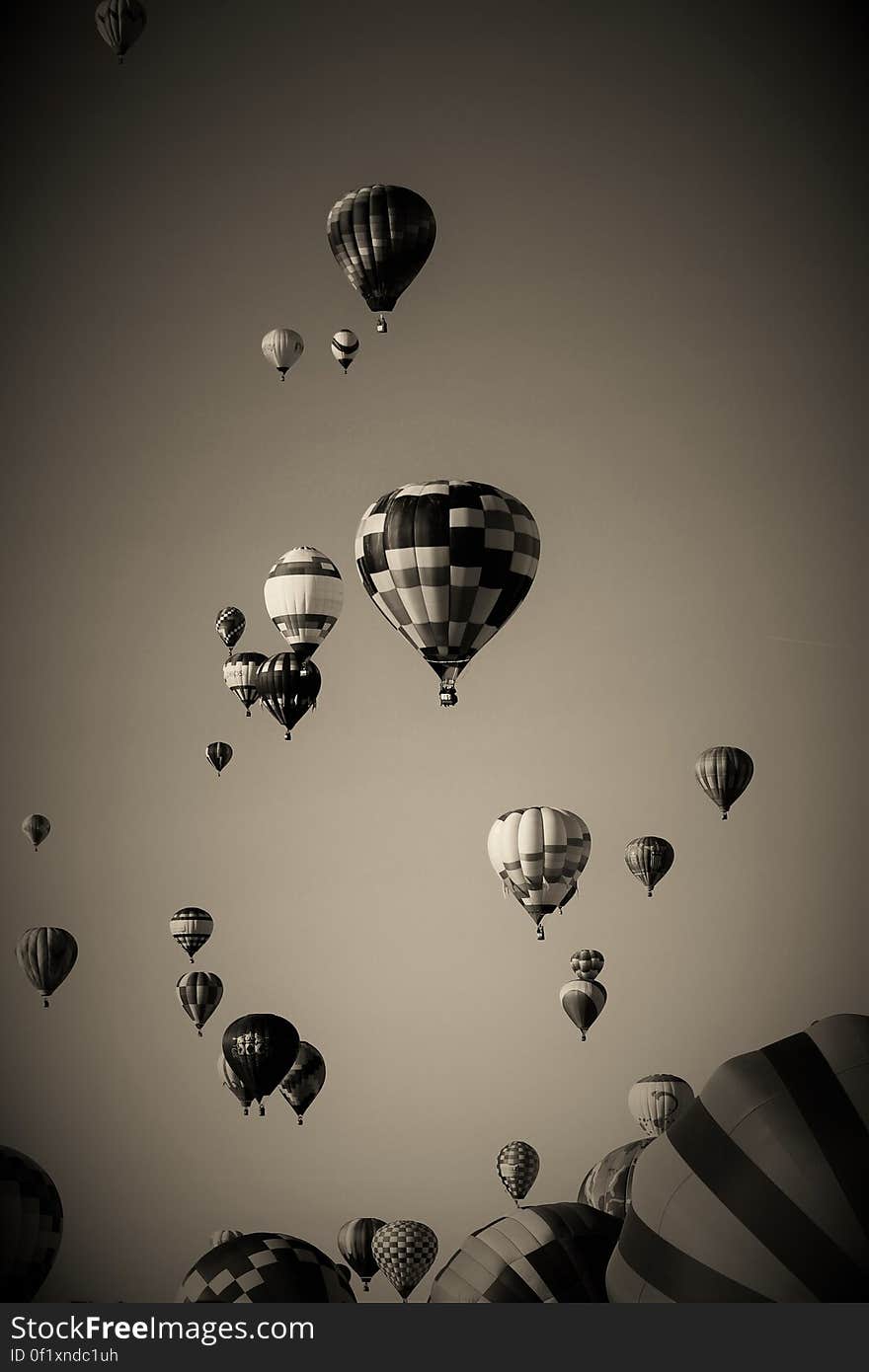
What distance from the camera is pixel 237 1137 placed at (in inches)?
951

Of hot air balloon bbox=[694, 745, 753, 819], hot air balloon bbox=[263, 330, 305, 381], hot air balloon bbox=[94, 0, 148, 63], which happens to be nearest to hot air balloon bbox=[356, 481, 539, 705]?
hot air balloon bbox=[94, 0, 148, 63]

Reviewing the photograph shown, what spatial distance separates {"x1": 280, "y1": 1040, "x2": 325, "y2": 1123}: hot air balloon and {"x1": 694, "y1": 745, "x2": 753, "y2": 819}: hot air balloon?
711 cm

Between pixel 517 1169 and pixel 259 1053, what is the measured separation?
7.41 m

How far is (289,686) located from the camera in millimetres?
14148

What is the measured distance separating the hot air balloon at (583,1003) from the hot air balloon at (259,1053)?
628cm

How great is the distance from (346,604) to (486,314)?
13929 millimetres

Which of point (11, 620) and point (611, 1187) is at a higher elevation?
point (11, 620)

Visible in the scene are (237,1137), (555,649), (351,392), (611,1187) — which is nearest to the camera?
(611,1187)

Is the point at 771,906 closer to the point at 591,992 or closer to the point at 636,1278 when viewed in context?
the point at 591,992

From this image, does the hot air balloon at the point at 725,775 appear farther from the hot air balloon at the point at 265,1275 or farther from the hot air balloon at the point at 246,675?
the hot air balloon at the point at 265,1275

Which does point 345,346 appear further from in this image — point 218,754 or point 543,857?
point 543,857

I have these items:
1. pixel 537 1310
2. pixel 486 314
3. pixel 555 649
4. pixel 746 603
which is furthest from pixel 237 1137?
pixel 486 314

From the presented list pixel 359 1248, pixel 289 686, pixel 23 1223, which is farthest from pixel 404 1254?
pixel 23 1223

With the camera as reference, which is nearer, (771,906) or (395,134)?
(771,906)
